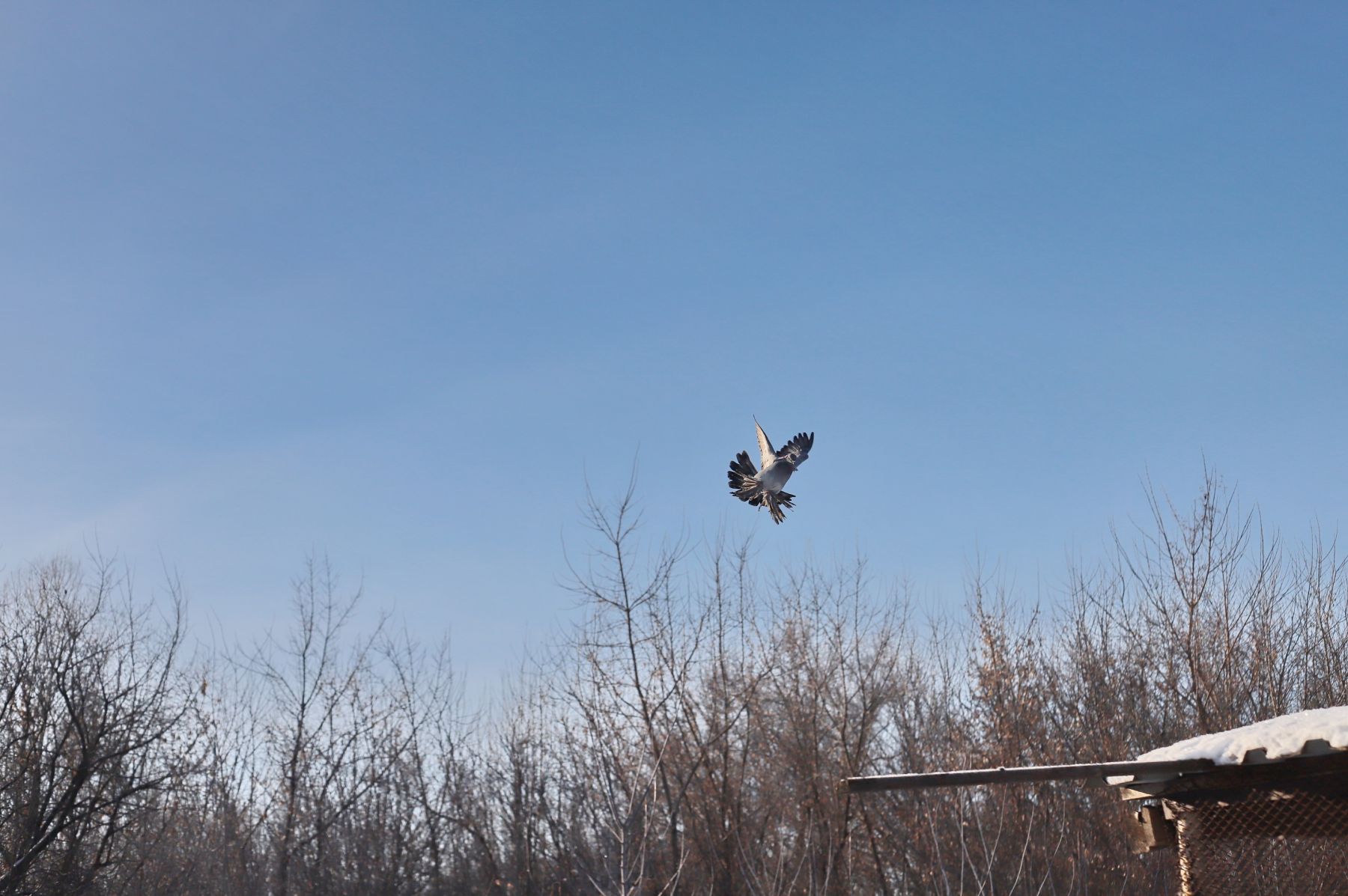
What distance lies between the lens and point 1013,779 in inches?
233

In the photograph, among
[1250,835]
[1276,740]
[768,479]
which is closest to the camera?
[1276,740]

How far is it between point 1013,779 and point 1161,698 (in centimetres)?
→ 1408

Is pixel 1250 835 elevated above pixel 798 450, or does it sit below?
below

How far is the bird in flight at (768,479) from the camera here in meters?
10.9

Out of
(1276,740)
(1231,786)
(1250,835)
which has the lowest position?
(1250,835)

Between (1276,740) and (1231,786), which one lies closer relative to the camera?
(1276,740)

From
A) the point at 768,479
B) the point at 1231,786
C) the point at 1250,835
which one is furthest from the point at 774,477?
the point at 1250,835

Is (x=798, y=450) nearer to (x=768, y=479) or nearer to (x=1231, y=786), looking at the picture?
(x=768, y=479)

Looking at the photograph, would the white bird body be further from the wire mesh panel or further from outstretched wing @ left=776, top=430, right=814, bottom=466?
the wire mesh panel

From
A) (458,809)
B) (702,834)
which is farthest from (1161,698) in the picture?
(458,809)

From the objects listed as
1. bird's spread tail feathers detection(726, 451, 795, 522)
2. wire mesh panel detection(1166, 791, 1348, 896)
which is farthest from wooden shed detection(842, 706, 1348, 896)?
bird's spread tail feathers detection(726, 451, 795, 522)

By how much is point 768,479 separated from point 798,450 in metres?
0.63

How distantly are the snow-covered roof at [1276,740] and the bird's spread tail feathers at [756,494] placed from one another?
5.02 metres

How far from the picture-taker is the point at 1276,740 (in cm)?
575
